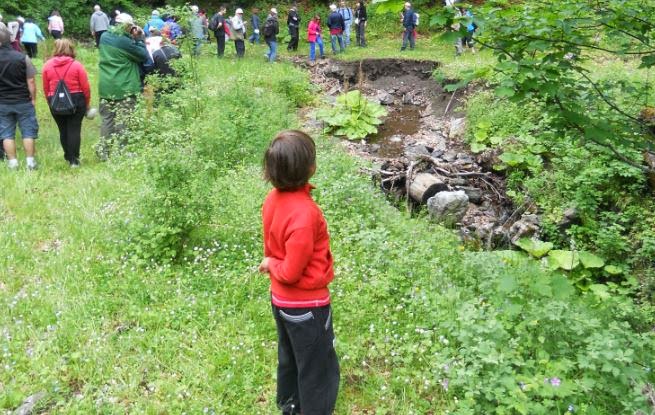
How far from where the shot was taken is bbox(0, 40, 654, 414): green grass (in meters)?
3.58

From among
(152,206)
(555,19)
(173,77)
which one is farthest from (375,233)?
(173,77)

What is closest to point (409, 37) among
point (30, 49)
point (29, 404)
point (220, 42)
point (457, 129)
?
point (220, 42)

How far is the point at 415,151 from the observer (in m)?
11.2

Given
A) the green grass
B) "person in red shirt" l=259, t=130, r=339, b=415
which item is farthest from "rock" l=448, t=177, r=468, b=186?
"person in red shirt" l=259, t=130, r=339, b=415

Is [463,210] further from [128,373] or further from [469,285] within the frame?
[128,373]

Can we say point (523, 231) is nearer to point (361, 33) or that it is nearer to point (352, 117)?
point (352, 117)

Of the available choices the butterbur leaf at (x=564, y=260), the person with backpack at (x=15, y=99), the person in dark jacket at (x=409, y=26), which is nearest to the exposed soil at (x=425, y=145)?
the butterbur leaf at (x=564, y=260)

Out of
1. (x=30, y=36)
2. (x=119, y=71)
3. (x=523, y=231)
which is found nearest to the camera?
(x=523, y=231)

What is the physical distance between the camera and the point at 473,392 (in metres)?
3.35

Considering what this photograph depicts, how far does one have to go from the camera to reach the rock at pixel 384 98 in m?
16.1

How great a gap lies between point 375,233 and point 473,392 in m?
2.23

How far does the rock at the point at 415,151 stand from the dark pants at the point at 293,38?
1122cm

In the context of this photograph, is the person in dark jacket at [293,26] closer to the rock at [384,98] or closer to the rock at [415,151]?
the rock at [384,98]

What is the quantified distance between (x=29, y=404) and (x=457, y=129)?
10590 millimetres
